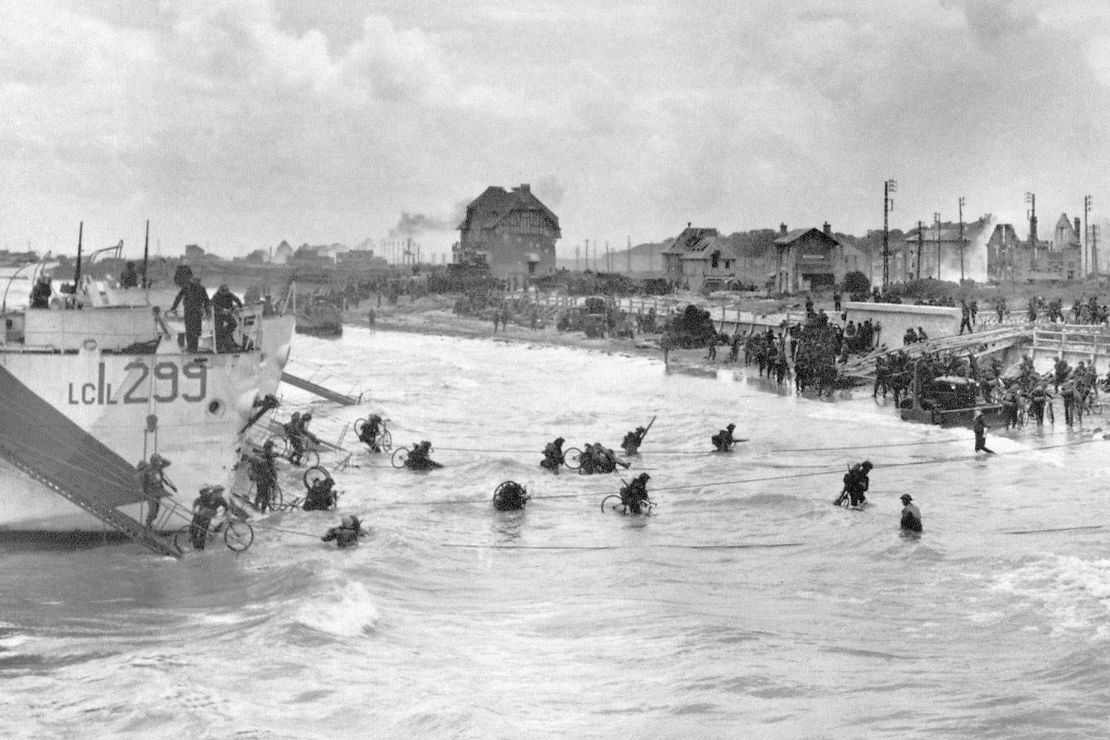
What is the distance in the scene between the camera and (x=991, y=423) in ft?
133

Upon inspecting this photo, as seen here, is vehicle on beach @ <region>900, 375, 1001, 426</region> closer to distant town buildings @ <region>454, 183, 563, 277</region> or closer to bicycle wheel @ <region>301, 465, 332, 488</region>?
bicycle wheel @ <region>301, 465, 332, 488</region>

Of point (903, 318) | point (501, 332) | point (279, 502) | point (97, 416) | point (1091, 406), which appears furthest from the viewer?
point (501, 332)

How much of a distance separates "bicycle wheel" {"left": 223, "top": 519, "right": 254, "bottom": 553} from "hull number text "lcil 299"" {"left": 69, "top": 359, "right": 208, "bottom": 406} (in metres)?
2.74

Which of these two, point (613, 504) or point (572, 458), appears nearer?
Result: point (613, 504)

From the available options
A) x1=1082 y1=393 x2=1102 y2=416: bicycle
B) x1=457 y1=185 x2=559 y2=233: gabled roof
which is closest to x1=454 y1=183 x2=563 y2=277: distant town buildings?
x1=457 y1=185 x2=559 y2=233: gabled roof

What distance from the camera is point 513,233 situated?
5315 inches

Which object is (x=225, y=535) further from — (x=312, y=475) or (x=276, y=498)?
(x=312, y=475)

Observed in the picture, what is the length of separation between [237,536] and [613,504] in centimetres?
909

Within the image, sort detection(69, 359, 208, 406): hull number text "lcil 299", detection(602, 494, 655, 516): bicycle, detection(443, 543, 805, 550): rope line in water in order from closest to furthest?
detection(69, 359, 208, 406): hull number text "lcil 299" < detection(443, 543, 805, 550): rope line in water < detection(602, 494, 655, 516): bicycle

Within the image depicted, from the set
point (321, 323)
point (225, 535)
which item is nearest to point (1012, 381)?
point (225, 535)

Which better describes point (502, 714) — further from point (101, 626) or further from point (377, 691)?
point (101, 626)

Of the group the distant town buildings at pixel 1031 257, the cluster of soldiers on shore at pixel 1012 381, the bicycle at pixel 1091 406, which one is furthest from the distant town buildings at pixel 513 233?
the bicycle at pixel 1091 406

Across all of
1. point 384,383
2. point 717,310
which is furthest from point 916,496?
point 717,310

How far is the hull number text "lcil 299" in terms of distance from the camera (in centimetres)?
2502
